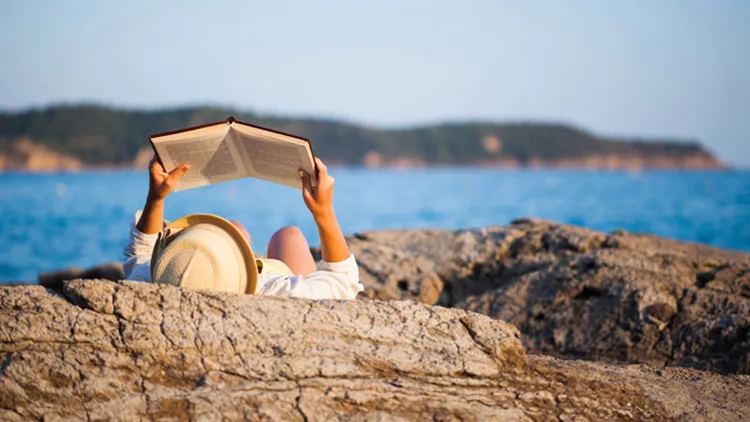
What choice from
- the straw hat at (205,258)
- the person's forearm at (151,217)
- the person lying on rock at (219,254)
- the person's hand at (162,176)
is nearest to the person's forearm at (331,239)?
the person lying on rock at (219,254)

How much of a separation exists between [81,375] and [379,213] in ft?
122

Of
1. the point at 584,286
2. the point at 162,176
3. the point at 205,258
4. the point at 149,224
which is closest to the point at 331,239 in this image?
the point at 205,258

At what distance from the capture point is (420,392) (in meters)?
3.51

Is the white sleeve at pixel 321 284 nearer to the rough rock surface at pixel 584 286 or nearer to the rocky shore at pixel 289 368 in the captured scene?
the rocky shore at pixel 289 368

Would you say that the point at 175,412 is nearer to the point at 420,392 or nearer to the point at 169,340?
the point at 169,340

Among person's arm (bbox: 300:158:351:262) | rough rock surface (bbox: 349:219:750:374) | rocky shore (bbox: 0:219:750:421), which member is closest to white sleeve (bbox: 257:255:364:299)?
person's arm (bbox: 300:158:351:262)

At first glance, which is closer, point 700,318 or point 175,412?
point 175,412

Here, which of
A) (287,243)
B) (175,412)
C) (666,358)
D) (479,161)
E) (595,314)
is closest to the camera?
(175,412)

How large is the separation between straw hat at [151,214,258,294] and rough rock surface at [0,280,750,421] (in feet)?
0.50

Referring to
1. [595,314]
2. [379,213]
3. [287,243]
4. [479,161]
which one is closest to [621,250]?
[595,314]

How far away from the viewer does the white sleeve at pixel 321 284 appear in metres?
4.08

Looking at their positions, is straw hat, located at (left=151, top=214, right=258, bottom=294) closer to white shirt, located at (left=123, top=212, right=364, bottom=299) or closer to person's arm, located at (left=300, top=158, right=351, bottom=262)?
white shirt, located at (left=123, top=212, right=364, bottom=299)

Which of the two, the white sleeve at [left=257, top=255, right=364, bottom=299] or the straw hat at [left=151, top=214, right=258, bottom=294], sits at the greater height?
the straw hat at [left=151, top=214, right=258, bottom=294]

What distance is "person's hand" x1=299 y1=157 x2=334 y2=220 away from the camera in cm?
397
